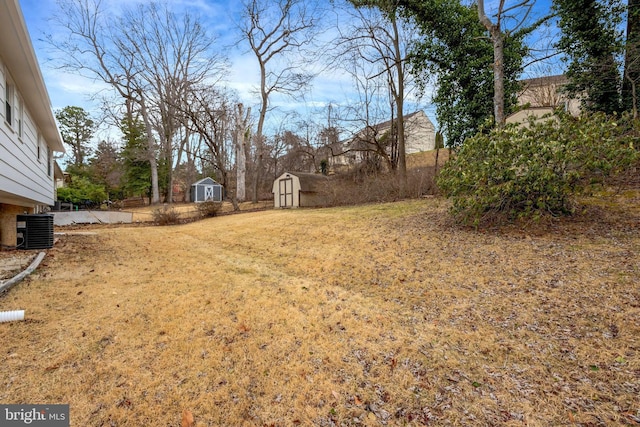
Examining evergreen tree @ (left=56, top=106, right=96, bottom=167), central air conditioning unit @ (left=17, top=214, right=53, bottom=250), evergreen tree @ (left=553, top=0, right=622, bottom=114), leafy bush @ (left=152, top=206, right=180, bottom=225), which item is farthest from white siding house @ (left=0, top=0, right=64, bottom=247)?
evergreen tree @ (left=56, top=106, right=96, bottom=167)

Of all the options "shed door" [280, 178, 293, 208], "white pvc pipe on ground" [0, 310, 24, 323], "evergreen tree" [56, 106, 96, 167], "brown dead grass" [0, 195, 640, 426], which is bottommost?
"brown dead grass" [0, 195, 640, 426]

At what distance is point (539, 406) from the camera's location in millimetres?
2057

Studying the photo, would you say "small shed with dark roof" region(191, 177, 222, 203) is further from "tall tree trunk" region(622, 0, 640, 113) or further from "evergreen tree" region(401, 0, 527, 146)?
"tall tree trunk" region(622, 0, 640, 113)

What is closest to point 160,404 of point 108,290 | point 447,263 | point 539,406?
point 539,406

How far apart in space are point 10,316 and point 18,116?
5.17 meters

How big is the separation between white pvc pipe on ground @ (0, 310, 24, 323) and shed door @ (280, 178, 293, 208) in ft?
53.4

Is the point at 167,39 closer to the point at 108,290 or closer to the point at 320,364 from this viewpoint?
the point at 108,290

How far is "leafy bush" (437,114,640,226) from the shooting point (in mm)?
5309

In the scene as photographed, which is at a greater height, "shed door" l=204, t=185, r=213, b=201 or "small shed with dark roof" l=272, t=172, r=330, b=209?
"shed door" l=204, t=185, r=213, b=201

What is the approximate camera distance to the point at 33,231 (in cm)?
682

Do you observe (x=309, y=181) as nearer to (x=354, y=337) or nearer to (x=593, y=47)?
(x=593, y=47)

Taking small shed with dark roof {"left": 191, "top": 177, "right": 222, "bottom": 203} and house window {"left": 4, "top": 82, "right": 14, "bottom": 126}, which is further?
small shed with dark roof {"left": 191, "top": 177, "right": 222, "bottom": 203}

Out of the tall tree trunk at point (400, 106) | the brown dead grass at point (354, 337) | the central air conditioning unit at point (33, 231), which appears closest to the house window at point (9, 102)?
the central air conditioning unit at point (33, 231)

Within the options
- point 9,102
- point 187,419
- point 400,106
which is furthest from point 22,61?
point 400,106
